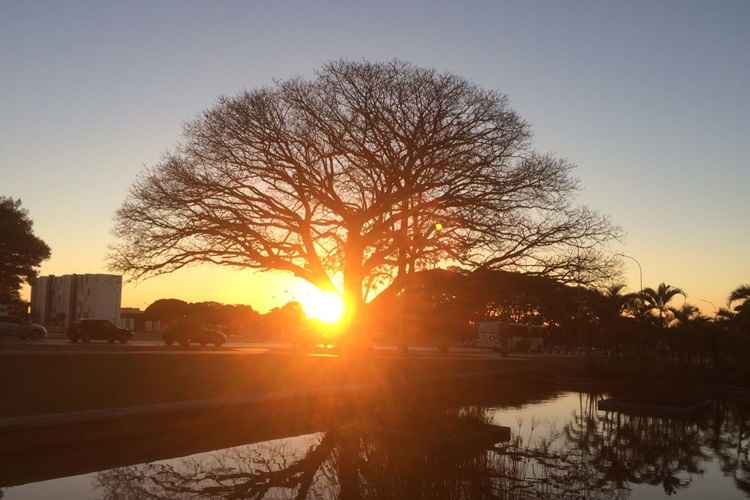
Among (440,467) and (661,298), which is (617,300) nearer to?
(661,298)

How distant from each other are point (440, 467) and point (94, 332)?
125ft

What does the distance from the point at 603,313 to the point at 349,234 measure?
37.4 metres

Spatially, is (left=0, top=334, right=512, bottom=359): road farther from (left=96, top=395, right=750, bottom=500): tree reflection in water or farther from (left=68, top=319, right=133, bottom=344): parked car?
(left=96, top=395, right=750, bottom=500): tree reflection in water

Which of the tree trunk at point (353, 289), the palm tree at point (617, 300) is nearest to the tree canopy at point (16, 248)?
the tree trunk at point (353, 289)

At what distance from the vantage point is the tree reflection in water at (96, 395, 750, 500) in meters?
14.1

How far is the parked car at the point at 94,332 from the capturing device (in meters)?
47.9

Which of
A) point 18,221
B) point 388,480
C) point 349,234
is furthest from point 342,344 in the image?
point 18,221

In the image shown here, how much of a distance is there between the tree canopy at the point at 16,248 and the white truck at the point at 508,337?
48.6 m

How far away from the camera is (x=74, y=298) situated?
277 ft

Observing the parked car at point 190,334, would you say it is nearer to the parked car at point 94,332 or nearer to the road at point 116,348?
the road at point 116,348

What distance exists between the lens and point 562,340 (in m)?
97.0

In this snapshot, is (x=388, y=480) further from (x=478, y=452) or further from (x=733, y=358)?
(x=733, y=358)

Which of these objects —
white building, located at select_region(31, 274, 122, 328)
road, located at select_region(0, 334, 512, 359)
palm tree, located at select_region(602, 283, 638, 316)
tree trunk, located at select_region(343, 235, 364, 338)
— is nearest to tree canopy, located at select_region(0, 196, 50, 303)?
white building, located at select_region(31, 274, 122, 328)

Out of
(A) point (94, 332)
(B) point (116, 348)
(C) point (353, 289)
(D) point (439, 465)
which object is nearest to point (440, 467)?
(D) point (439, 465)
